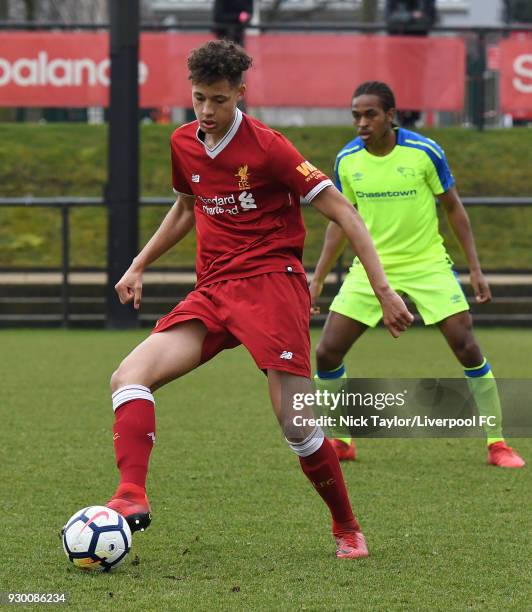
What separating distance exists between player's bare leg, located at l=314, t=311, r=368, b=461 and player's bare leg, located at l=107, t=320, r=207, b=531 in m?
2.20

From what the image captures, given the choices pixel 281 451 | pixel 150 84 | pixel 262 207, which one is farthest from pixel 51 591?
pixel 150 84

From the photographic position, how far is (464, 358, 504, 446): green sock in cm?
701

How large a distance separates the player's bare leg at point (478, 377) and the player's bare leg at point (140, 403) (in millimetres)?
2376

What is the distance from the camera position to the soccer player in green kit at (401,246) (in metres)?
6.92

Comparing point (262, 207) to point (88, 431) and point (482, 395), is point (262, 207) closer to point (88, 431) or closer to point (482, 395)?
point (482, 395)

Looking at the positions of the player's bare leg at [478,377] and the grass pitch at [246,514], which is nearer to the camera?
the grass pitch at [246,514]

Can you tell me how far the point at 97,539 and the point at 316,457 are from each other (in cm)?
88

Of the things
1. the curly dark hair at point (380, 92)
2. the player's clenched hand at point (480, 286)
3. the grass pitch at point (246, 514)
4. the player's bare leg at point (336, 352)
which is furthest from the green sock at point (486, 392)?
the curly dark hair at point (380, 92)

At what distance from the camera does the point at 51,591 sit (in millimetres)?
4285

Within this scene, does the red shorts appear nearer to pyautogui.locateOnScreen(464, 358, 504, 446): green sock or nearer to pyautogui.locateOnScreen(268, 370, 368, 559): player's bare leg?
pyautogui.locateOnScreen(268, 370, 368, 559): player's bare leg

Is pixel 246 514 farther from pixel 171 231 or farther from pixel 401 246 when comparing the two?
pixel 401 246

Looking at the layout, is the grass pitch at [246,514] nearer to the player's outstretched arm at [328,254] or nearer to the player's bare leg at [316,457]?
the player's bare leg at [316,457]

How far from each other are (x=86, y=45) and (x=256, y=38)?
2.24 meters

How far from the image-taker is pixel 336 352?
7027mm
